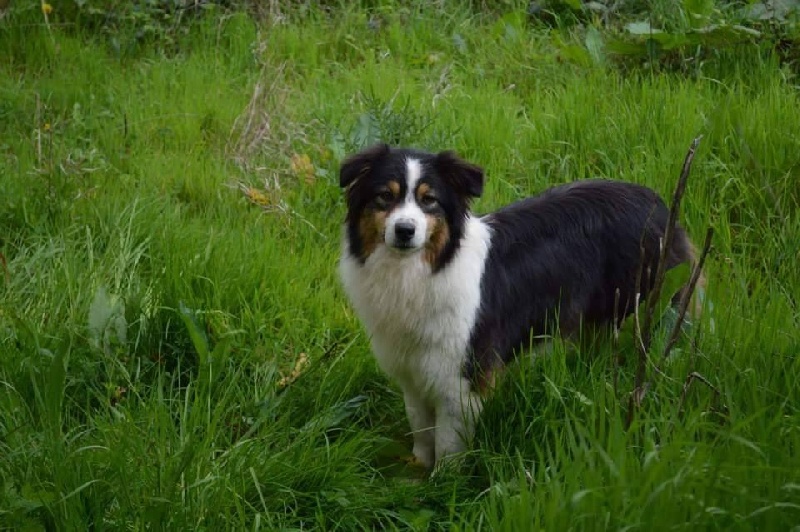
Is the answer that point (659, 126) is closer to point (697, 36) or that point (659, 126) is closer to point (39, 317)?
point (697, 36)

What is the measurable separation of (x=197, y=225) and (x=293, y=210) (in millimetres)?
481

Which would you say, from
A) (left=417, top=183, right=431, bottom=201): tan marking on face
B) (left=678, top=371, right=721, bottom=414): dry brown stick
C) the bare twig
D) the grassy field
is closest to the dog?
(left=417, top=183, right=431, bottom=201): tan marking on face

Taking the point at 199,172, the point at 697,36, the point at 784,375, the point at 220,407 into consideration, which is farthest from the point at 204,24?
the point at 784,375

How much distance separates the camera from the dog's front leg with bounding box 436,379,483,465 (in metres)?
3.79

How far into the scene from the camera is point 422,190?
12.2ft

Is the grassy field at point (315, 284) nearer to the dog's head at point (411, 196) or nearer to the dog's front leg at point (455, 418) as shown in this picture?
the dog's front leg at point (455, 418)

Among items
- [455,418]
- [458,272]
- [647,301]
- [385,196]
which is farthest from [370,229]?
[647,301]

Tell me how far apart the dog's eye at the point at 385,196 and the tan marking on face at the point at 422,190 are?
0.32ft

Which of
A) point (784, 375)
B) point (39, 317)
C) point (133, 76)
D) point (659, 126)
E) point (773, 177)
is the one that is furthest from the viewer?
point (133, 76)

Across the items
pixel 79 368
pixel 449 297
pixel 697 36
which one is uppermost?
pixel 697 36

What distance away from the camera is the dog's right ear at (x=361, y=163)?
383 centimetres

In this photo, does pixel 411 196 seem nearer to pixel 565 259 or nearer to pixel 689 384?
pixel 565 259

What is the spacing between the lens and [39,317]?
4.20m

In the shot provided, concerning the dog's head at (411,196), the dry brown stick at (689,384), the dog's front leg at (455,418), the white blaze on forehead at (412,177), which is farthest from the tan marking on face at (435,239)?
the dry brown stick at (689,384)
